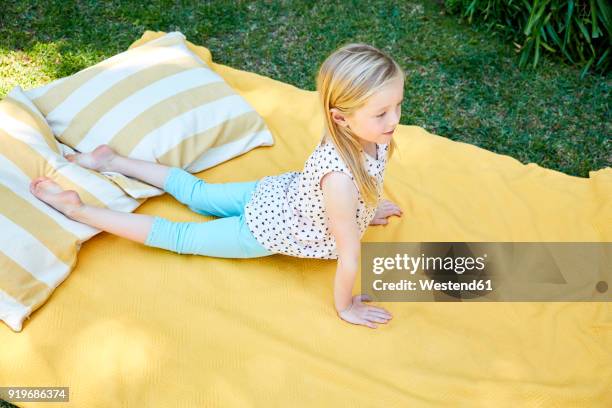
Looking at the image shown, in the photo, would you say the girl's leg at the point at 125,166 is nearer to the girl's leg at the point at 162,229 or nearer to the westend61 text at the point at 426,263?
the girl's leg at the point at 162,229

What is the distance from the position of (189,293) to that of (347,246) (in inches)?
25.2

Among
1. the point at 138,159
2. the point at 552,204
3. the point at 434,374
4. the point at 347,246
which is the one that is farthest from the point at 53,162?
the point at 552,204

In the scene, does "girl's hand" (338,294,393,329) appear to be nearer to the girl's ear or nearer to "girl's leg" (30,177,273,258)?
"girl's leg" (30,177,273,258)

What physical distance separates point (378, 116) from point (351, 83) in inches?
5.5

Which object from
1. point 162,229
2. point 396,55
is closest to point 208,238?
point 162,229

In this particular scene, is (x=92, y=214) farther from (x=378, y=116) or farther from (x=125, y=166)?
(x=378, y=116)

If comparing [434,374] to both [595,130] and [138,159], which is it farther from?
[595,130]

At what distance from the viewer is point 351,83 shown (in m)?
1.89

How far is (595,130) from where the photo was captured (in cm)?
342

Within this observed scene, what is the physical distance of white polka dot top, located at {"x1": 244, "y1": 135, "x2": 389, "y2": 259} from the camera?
220cm

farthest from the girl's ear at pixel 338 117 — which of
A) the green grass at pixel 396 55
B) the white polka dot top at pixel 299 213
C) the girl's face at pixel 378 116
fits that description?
the green grass at pixel 396 55

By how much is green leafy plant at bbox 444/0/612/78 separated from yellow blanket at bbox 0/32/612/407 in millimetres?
1448

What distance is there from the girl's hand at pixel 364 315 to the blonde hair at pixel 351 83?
0.48 meters

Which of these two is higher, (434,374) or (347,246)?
(347,246)
